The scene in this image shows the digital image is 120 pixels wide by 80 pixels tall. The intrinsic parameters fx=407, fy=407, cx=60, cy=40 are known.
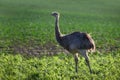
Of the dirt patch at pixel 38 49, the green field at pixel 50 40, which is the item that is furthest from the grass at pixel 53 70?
the dirt patch at pixel 38 49

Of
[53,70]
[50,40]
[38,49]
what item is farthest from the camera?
[50,40]

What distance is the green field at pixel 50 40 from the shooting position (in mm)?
10852

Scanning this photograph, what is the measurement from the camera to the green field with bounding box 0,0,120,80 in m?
10.9

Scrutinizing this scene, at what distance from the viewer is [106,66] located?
40.2 ft

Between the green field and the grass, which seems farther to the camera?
the green field

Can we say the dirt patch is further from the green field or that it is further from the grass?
the grass

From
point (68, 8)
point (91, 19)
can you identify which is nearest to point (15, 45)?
point (91, 19)

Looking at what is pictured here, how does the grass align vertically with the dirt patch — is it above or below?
above

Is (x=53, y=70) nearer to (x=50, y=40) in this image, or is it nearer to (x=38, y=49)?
(x=38, y=49)

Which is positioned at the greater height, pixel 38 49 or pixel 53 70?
pixel 53 70

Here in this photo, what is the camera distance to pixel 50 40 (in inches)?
750

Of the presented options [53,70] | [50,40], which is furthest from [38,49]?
[53,70]

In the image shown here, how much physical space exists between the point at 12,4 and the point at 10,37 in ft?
58.9

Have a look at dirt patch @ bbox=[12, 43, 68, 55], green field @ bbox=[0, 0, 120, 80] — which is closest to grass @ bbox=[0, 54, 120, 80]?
green field @ bbox=[0, 0, 120, 80]
